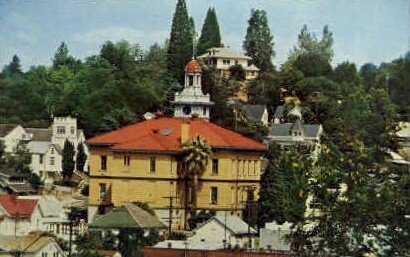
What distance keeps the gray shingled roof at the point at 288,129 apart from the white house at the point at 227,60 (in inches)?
343

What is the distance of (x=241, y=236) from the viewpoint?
2223cm

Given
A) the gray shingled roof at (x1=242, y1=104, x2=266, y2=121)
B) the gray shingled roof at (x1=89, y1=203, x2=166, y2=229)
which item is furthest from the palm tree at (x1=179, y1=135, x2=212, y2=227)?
the gray shingled roof at (x1=242, y1=104, x2=266, y2=121)

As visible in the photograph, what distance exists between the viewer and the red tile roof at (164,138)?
2603 cm

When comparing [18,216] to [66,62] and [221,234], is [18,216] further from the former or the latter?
[66,62]

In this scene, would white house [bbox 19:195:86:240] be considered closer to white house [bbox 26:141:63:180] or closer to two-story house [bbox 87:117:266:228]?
two-story house [bbox 87:117:266:228]

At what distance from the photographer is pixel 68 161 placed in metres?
32.2

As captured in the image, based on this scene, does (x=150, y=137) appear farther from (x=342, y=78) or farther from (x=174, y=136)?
(x=342, y=78)

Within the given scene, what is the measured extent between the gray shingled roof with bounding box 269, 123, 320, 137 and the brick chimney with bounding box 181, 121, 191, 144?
9702 millimetres

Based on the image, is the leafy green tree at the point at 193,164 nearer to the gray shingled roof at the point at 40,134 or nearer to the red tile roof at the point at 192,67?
the red tile roof at the point at 192,67

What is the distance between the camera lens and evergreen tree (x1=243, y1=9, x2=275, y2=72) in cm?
4843

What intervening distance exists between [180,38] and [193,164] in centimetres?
1491

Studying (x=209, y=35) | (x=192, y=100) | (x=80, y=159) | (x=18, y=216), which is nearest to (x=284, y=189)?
(x=18, y=216)

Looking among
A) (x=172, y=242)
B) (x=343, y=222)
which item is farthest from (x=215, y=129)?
(x=343, y=222)

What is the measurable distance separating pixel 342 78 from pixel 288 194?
1758 centimetres
